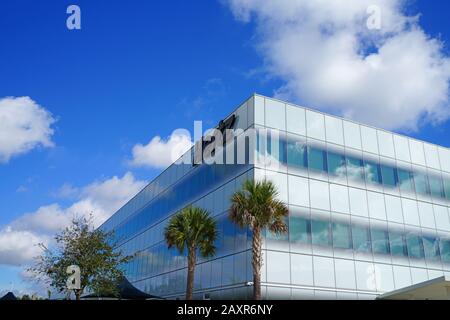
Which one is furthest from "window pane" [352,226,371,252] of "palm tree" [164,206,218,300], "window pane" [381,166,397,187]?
"palm tree" [164,206,218,300]

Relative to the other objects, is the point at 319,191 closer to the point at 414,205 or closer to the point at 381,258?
the point at 381,258

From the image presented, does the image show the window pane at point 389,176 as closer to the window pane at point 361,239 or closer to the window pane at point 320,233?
the window pane at point 361,239

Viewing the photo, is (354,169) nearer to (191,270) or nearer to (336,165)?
(336,165)

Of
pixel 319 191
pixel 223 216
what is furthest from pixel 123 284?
pixel 319 191

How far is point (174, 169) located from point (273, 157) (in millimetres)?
16393

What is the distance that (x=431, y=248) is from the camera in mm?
34750

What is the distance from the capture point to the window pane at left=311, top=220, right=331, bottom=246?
29766 millimetres

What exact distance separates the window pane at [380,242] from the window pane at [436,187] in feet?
24.4

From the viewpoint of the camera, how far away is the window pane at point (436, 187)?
122ft

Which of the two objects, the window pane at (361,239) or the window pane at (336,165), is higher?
the window pane at (336,165)

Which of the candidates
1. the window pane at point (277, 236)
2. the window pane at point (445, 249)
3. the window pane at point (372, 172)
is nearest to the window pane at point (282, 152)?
the window pane at point (277, 236)

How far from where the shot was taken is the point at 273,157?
3000cm

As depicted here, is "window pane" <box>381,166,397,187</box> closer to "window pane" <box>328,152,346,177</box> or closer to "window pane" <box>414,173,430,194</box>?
"window pane" <box>414,173,430,194</box>
